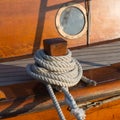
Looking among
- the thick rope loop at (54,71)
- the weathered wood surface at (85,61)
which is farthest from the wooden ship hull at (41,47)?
the thick rope loop at (54,71)

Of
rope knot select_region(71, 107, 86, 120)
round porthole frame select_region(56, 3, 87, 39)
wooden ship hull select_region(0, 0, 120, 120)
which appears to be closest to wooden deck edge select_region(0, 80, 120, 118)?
wooden ship hull select_region(0, 0, 120, 120)

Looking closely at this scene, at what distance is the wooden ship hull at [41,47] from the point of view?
2.22m

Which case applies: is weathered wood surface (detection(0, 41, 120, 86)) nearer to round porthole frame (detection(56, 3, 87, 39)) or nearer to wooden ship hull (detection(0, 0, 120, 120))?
wooden ship hull (detection(0, 0, 120, 120))

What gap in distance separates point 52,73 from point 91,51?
0.88 metres

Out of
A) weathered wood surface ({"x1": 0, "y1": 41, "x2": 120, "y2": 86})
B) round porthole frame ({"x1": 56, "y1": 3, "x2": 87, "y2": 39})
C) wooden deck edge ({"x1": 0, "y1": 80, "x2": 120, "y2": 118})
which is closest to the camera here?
wooden deck edge ({"x1": 0, "y1": 80, "x2": 120, "y2": 118})

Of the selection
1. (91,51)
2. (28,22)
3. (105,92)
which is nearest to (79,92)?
(105,92)

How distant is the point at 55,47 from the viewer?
7.22 ft

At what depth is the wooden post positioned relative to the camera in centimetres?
219

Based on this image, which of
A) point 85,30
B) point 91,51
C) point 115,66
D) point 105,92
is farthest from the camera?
point 85,30

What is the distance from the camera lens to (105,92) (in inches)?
91.9

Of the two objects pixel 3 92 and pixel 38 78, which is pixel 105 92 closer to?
pixel 38 78

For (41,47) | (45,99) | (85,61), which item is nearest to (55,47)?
(45,99)

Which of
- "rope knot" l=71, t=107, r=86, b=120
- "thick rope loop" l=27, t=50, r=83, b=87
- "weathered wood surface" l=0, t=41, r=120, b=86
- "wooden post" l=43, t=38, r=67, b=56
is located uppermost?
"wooden post" l=43, t=38, r=67, b=56

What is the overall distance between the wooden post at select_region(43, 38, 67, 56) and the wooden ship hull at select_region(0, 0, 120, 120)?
248 mm
